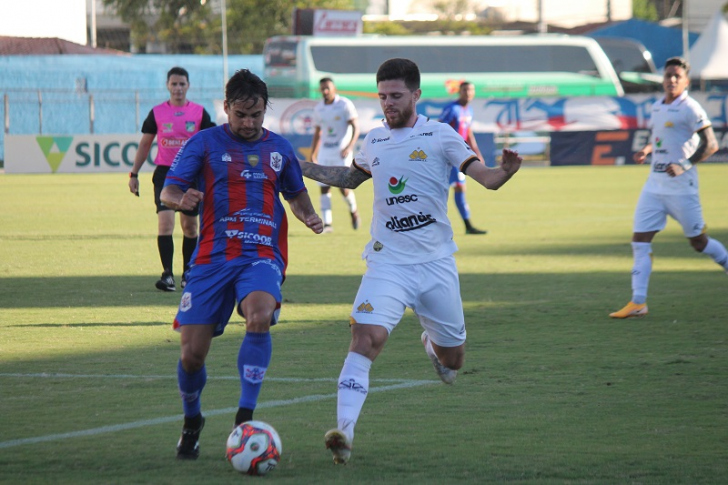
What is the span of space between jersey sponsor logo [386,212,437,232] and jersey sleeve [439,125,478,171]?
1.03 ft

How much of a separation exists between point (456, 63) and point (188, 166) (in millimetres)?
37459

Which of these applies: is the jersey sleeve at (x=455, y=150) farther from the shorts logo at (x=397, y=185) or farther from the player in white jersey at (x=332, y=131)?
the player in white jersey at (x=332, y=131)

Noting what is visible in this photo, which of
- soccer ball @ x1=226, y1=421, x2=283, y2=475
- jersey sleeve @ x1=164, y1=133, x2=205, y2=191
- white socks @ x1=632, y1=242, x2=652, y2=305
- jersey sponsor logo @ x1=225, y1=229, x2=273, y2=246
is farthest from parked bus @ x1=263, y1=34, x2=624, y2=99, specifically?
soccer ball @ x1=226, y1=421, x2=283, y2=475

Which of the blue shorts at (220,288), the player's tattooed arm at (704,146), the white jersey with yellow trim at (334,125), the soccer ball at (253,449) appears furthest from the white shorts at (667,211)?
the white jersey with yellow trim at (334,125)

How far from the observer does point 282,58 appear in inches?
1590

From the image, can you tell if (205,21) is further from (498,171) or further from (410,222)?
(498,171)

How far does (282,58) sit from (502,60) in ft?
27.6

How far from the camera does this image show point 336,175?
649 cm

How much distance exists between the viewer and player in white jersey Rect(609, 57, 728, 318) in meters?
10.0

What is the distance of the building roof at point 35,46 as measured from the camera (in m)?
40.0

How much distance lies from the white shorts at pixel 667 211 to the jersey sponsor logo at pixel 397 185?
457cm

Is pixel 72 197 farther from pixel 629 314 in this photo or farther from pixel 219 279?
pixel 219 279

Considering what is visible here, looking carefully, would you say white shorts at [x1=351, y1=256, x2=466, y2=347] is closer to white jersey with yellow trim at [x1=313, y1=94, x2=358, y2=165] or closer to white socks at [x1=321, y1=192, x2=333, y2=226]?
white socks at [x1=321, y1=192, x2=333, y2=226]

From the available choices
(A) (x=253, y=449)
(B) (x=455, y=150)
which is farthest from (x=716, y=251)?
(A) (x=253, y=449)
